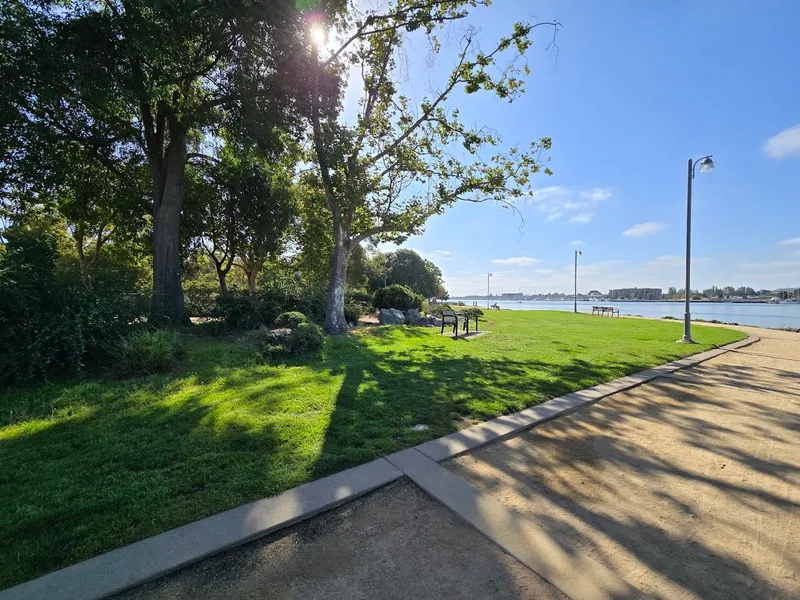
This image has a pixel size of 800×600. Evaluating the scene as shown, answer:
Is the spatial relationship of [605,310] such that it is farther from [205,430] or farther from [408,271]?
[205,430]

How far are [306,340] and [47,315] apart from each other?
4.25 metres

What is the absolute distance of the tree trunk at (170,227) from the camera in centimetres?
1073

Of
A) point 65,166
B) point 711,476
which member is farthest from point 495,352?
point 65,166

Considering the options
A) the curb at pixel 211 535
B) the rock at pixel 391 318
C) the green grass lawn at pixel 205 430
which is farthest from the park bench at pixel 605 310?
the curb at pixel 211 535

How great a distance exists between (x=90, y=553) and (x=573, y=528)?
301 cm

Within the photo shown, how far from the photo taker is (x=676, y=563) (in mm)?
2111

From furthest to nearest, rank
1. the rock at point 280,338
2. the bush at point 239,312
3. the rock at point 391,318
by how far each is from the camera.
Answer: the rock at point 391,318
the bush at point 239,312
the rock at point 280,338

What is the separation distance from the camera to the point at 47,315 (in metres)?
5.74

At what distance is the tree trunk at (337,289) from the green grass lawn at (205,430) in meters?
4.67

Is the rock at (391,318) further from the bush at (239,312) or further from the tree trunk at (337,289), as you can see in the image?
the bush at (239,312)

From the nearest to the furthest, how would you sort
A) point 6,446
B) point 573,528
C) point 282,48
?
point 573,528 → point 6,446 → point 282,48

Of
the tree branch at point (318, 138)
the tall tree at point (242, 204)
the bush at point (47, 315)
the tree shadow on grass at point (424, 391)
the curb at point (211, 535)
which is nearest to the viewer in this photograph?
the curb at point (211, 535)

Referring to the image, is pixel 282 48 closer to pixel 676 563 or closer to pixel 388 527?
pixel 388 527

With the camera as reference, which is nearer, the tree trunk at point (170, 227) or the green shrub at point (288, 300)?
the tree trunk at point (170, 227)
